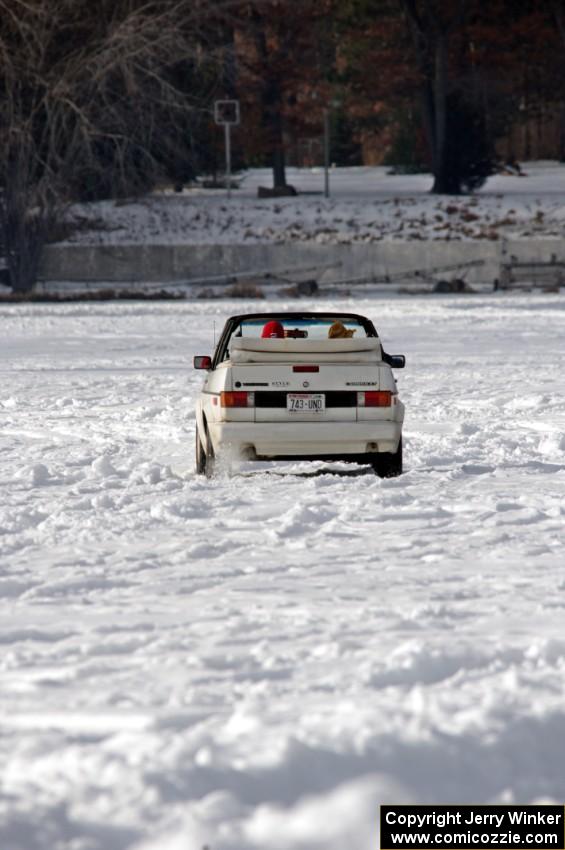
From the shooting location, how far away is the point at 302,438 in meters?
10.9

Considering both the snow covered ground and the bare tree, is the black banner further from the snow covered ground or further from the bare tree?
the snow covered ground

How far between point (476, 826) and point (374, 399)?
264 inches

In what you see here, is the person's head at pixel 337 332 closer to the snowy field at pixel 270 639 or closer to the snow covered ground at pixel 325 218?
the snowy field at pixel 270 639

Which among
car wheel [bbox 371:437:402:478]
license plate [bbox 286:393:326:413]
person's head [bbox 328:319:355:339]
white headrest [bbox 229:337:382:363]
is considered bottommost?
car wheel [bbox 371:437:402:478]

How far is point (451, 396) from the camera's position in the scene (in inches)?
691

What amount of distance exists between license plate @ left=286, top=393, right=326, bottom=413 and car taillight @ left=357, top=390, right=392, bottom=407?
0.26 m

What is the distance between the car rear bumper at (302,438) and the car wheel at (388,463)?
230mm

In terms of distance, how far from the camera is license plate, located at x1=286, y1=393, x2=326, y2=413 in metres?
10.9

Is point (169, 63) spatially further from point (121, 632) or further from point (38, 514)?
point (121, 632)

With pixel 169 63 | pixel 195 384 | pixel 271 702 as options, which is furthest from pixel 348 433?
pixel 169 63

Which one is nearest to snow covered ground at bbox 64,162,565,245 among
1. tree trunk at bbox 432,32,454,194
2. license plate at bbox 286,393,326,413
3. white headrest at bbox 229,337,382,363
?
tree trunk at bbox 432,32,454,194

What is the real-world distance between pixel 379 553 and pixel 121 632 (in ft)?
7.17

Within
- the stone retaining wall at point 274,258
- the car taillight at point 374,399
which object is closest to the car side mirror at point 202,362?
the car taillight at point 374,399

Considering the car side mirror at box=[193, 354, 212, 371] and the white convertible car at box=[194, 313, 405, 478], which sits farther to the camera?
the car side mirror at box=[193, 354, 212, 371]
